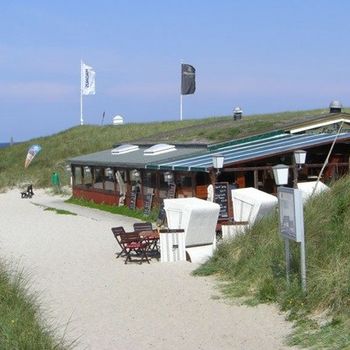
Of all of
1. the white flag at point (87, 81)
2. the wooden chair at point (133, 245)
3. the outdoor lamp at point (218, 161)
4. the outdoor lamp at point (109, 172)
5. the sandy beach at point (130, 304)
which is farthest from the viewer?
the white flag at point (87, 81)

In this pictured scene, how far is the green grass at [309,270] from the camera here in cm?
848

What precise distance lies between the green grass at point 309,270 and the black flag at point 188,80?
112ft

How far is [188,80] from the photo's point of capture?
47656 mm

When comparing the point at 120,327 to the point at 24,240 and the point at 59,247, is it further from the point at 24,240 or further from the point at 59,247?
the point at 24,240

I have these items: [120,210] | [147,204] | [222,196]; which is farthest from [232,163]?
[120,210]

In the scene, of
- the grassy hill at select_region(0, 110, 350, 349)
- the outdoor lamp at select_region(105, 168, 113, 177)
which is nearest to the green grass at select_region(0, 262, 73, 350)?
the grassy hill at select_region(0, 110, 350, 349)

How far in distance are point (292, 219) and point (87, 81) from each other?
46.2m

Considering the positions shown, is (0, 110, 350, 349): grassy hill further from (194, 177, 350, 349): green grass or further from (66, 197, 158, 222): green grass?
(66, 197, 158, 222): green grass

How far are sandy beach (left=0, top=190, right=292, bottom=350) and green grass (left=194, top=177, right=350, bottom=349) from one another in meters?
0.29

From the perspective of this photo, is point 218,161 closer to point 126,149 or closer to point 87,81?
point 126,149

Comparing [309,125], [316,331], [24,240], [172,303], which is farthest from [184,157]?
[316,331]

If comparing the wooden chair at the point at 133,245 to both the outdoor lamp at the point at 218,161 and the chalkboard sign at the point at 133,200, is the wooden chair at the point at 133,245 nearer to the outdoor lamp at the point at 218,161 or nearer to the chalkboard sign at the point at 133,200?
the outdoor lamp at the point at 218,161

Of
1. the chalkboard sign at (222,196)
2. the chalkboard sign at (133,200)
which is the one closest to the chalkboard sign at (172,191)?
the chalkboard sign at (222,196)

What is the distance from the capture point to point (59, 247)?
671 inches
